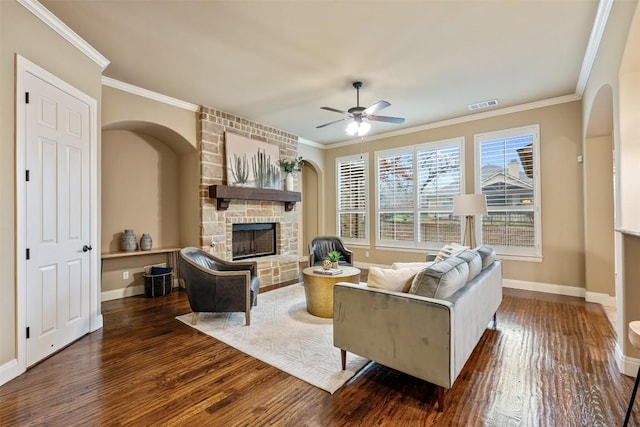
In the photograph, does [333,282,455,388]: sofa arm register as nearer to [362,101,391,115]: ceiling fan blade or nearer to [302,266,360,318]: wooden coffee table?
[302,266,360,318]: wooden coffee table

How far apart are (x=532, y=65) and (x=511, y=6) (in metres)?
1.37

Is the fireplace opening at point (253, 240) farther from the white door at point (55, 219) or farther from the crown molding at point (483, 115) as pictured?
the crown molding at point (483, 115)

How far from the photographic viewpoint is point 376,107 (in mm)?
3492

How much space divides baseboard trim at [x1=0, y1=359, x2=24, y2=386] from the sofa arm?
2.49 meters

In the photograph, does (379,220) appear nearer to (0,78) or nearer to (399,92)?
(399,92)

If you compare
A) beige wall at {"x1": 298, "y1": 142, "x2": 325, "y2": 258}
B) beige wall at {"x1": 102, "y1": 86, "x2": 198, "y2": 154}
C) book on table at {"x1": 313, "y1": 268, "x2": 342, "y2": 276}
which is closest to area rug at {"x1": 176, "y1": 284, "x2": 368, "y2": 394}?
book on table at {"x1": 313, "y1": 268, "x2": 342, "y2": 276}

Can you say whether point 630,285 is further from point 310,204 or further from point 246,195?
point 310,204

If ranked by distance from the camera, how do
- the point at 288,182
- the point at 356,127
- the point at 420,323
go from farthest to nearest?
the point at 288,182 → the point at 356,127 → the point at 420,323

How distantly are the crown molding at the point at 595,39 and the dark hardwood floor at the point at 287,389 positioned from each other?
291 centimetres

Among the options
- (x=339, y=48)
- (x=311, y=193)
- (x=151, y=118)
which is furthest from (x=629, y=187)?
(x=311, y=193)

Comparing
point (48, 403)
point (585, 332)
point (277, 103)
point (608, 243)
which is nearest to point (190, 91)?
point (277, 103)

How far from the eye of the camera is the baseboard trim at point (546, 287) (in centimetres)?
450

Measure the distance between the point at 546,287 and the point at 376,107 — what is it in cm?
398

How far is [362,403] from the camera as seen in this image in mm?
2004
